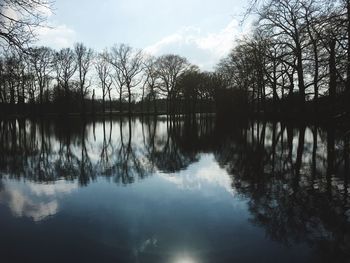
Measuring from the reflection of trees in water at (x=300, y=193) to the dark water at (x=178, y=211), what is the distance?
3 centimetres

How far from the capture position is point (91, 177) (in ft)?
35.7

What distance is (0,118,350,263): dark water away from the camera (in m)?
5.03

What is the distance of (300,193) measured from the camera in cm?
809

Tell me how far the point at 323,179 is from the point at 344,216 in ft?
10.8

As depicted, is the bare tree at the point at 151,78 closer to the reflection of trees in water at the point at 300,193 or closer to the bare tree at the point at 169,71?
the bare tree at the point at 169,71

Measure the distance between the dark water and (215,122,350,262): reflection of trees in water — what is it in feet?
0.09

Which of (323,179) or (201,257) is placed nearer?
(201,257)

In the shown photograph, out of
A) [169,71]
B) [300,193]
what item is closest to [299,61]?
[300,193]

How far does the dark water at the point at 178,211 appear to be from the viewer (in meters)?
5.03

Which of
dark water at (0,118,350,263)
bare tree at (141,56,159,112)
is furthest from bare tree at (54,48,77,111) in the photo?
dark water at (0,118,350,263)

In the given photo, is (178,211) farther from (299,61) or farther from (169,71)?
(169,71)

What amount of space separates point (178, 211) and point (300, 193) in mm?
3132

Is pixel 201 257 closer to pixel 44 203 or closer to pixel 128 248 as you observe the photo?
pixel 128 248

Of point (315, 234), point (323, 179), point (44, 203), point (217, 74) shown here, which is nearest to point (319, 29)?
point (323, 179)
